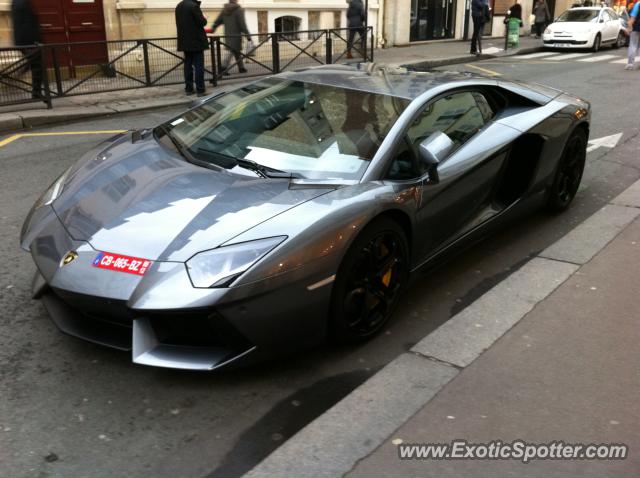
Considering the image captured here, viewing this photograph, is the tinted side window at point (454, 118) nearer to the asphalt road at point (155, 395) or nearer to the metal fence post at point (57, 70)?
the asphalt road at point (155, 395)

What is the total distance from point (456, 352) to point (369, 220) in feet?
2.68

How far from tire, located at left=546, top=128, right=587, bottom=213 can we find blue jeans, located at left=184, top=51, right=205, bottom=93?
810 centimetres

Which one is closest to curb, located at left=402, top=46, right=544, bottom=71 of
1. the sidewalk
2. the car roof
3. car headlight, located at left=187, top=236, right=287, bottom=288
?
the sidewalk

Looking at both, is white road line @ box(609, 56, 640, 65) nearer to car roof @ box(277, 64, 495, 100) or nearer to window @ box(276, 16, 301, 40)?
window @ box(276, 16, 301, 40)

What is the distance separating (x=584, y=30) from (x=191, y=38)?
606 inches

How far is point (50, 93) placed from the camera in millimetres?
10797

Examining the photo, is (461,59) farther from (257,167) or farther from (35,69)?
(257,167)

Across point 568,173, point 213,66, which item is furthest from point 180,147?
point 213,66

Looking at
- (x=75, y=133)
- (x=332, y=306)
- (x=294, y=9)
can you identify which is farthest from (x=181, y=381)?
(x=294, y=9)

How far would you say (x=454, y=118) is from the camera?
4.32 metres

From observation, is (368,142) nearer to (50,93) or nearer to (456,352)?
(456,352)

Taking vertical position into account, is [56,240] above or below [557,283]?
above

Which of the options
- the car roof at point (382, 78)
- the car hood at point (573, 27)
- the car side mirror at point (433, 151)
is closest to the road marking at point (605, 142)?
→ the car roof at point (382, 78)

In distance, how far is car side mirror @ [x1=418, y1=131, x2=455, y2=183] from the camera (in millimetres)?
3844
